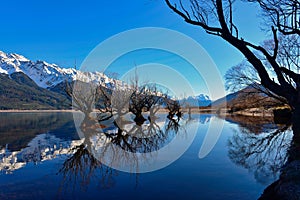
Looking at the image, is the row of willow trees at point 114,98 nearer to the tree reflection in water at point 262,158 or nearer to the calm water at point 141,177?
the calm water at point 141,177

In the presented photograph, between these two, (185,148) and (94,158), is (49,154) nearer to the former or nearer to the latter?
(94,158)

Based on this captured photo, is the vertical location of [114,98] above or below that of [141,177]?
above

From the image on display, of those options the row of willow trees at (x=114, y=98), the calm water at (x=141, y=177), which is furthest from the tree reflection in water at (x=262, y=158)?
the row of willow trees at (x=114, y=98)

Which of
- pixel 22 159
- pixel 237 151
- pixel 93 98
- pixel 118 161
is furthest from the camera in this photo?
pixel 93 98

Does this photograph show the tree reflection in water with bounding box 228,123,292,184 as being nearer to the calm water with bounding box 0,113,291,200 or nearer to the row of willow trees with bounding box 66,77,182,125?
the calm water with bounding box 0,113,291,200

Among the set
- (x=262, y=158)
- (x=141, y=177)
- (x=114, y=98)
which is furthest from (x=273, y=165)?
(x=114, y=98)

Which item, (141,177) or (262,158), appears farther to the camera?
(262,158)

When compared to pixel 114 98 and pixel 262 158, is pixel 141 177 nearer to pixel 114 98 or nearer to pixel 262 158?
pixel 262 158

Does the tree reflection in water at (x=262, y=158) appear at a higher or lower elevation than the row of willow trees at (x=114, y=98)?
lower

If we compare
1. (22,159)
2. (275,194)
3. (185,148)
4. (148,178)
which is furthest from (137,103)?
(275,194)

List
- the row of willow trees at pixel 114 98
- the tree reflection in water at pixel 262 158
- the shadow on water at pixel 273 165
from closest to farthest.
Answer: the shadow on water at pixel 273 165
the tree reflection in water at pixel 262 158
the row of willow trees at pixel 114 98

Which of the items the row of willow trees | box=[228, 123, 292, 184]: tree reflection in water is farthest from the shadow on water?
the row of willow trees

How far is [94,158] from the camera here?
1016cm

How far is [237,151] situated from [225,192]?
594 cm
